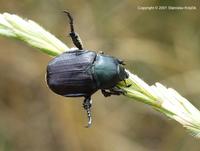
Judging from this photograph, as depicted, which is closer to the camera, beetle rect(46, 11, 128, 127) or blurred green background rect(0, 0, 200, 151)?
beetle rect(46, 11, 128, 127)

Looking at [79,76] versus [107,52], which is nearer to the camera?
[79,76]

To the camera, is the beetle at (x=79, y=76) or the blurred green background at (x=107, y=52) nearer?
the beetle at (x=79, y=76)

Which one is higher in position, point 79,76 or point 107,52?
point 107,52

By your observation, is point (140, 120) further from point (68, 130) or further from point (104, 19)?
point (104, 19)
